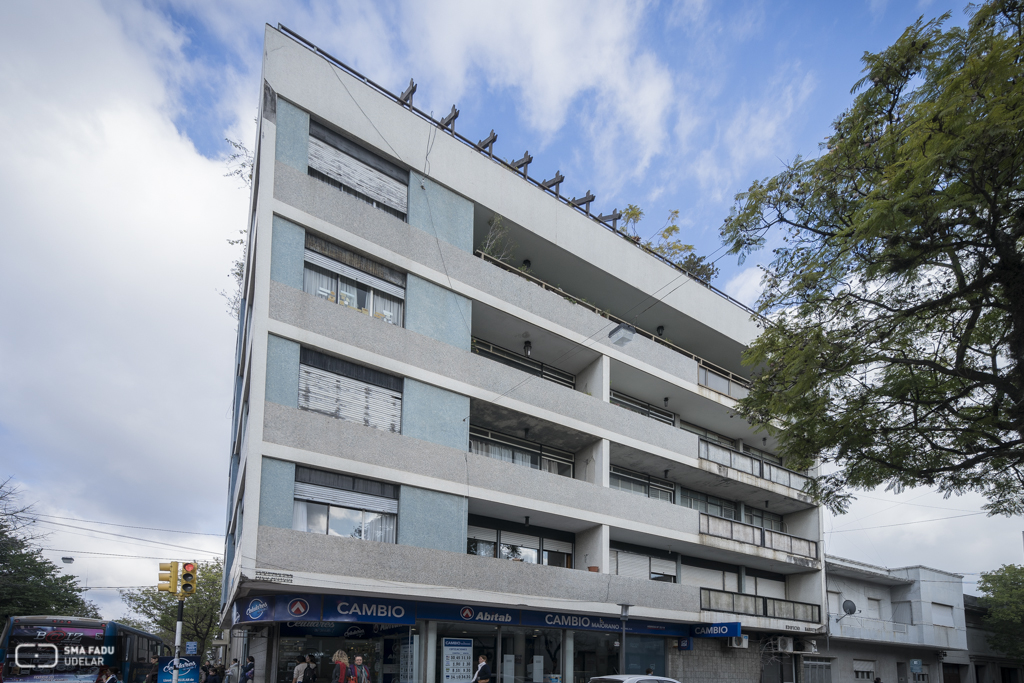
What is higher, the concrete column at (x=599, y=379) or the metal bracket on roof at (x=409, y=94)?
the metal bracket on roof at (x=409, y=94)

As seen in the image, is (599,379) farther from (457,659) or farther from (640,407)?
(457,659)

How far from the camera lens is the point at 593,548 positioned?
23.2 meters

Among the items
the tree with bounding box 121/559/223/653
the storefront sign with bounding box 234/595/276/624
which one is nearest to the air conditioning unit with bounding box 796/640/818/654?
the storefront sign with bounding box 234/595/276/624

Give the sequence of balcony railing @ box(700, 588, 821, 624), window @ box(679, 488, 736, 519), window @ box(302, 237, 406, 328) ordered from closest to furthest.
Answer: window @ box(302, 237, 406, 328) < balcony railing @ box(700, 588, 821, 624) < window @ box(679, 488, 736, 519)

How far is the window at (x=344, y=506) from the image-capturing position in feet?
56.5

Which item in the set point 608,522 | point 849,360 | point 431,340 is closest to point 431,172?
point 431,340

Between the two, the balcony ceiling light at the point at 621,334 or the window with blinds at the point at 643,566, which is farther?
the window with blinds at the point at 643,566

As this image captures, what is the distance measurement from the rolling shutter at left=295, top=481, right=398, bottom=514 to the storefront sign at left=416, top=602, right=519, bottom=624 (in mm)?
2581

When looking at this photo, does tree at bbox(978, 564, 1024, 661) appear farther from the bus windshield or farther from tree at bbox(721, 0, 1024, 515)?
the bus windshield

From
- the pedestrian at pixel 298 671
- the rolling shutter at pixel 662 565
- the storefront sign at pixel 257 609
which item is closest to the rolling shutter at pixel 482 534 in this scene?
the pedestrian at pixel 298 671

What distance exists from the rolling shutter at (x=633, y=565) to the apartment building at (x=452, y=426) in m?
0.08

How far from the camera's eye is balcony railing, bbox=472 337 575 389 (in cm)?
2394

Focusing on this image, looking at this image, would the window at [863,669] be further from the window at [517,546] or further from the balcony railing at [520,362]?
the balcony railing at [520,362]

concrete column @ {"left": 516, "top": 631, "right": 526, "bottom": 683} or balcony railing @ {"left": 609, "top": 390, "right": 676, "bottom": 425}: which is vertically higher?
balcony railing @ {"left": 609, "top": 390, "right": 676, "bottom": 425}
